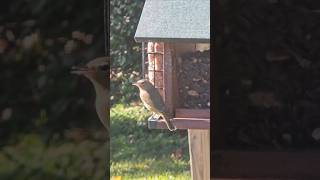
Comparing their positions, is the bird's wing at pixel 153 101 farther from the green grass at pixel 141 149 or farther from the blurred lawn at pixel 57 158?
the blurred lawn at pixel 57 158

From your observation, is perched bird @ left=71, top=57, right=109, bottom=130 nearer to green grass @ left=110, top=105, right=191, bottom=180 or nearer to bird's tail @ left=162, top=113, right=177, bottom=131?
green grass @ left=110, top=105, right=191, bottom=180

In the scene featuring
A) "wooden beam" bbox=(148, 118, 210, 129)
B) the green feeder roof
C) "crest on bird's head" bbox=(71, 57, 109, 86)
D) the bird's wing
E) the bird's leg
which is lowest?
"wooden beam" bbox=(148, 118, 210, 129)

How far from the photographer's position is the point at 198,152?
4.17ft

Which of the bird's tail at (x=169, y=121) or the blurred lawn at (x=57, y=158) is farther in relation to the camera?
the bird's tail at (x=169, y=121)

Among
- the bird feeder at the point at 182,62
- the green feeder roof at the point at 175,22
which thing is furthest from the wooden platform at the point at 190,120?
the green feeder roof at the point at 175,22

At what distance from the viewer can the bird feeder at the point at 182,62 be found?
3.95 ft

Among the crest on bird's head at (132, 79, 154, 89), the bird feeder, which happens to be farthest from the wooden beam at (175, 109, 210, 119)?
the crest on bird's head at (132, 79, 154, 89)

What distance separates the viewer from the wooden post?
124 cm

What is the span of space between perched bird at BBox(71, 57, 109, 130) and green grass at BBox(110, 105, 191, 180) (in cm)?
14

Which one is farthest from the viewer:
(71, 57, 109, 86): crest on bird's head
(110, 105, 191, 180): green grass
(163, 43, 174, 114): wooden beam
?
(163, 43, 174, 114): wooden beam

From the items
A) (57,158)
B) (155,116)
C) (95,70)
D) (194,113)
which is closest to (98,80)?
(95,70)
